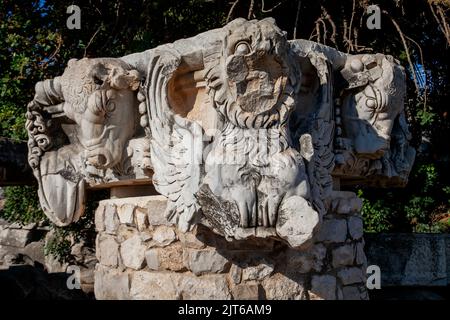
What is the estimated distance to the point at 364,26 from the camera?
19.4 feet

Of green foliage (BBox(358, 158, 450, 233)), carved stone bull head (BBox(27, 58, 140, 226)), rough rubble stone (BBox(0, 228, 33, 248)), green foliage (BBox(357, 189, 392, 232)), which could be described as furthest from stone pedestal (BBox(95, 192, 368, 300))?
rough rubble stone (BBox(0, 228, 33, 248))

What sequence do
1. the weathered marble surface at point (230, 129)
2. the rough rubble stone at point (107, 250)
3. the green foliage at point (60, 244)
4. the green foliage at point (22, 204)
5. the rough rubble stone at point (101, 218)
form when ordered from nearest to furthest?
1. the weathered marble surface at point (230, 129)
2. the rough rubble stone at point (107, 250)
3. the rough rubble stone at point (101, 218)
4. the green foliage at point (60, 244)
5. the green foliage at point (22, 204)

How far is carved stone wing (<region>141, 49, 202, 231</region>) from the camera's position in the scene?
272cm

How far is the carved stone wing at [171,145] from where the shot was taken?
2.72 metres

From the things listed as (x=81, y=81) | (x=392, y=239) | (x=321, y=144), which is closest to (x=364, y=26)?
(x=392, y=239)

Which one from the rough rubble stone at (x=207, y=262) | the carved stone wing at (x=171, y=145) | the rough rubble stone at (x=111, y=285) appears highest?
the carved stone wing at (x=171, y=145)

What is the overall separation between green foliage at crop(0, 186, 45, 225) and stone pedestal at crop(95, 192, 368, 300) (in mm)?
3762

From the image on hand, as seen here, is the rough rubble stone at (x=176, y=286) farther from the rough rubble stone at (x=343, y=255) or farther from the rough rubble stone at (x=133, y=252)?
the rough rubble stone at (x=343, y=255)

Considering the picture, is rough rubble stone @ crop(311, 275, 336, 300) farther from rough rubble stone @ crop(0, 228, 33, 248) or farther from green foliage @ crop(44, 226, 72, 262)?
rough rubble stone @ crop(0, 228, 33, 248)

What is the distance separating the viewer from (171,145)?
2.85 m

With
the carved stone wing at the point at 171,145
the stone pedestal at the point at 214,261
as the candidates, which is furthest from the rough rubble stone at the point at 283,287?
the carved stone wing at the point at 171,145

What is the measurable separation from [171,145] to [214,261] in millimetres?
644

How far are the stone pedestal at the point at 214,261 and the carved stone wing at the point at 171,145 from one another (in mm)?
167

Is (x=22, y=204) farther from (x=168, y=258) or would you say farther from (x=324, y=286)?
(x=324, y=286)
